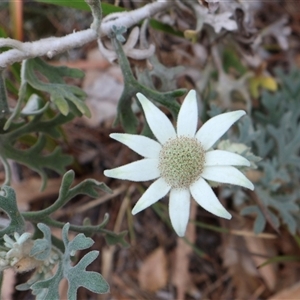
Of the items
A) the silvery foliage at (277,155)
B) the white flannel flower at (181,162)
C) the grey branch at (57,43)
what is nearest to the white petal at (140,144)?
the white flannel flower at (181,162)

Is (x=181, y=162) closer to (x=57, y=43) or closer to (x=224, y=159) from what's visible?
(x=224, y=159)

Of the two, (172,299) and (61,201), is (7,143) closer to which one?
(61,201)

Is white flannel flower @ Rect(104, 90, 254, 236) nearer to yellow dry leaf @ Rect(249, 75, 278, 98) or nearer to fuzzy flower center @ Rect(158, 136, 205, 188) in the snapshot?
Result: fuzzy flower center @ Rect(158, 136, 205, 188)

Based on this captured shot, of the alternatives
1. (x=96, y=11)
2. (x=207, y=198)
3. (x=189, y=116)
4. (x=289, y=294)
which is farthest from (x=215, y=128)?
(x=289, y=294)

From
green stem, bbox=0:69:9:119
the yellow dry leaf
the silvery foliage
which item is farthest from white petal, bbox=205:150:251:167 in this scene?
the yellow dry leaf

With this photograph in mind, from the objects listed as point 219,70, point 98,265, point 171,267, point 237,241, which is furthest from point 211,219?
point 219,70

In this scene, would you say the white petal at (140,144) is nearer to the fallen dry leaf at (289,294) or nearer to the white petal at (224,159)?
the white petal at (224,159)
